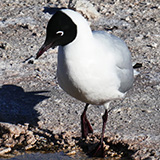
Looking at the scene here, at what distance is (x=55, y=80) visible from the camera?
20.8 ft

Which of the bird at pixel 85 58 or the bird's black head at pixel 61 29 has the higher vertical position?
the bird's black head at pixel 61 29

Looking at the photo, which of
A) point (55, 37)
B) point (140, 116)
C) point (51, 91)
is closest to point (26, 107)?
point (51, 91)

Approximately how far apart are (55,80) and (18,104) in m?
0.79

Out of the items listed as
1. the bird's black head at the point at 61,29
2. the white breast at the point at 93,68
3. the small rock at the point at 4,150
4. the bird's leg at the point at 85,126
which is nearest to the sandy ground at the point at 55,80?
the bird's leg at the point at 85,126

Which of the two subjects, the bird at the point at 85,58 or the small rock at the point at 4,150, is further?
the small rock at the point at 4,150

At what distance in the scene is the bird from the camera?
4105 mm

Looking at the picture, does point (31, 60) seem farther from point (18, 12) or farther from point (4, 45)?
point (18, 12)

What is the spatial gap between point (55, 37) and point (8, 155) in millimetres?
1462

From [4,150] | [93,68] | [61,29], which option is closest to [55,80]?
[4,150]

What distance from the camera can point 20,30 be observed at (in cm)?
768

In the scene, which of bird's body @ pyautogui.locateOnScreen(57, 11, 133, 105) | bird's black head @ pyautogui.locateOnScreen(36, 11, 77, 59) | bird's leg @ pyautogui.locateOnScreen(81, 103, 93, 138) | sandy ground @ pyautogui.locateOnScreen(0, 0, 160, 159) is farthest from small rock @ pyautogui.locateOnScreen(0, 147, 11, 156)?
bird's black head @ pyautogui.locateOnScreen(36, 11, 77, 59)

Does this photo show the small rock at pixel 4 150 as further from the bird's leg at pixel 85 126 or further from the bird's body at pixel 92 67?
the bird's body at pixel 92 67

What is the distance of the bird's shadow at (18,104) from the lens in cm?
544

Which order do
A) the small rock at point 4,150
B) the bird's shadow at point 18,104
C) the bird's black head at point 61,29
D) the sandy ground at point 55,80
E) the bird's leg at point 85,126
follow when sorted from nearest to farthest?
the bird's black head at point 61,29 < the small rock at point 4,150 < the bird's leg at point 85,126 < the sandy ground at point 55,80 < the bird's shadow at point 18,104
